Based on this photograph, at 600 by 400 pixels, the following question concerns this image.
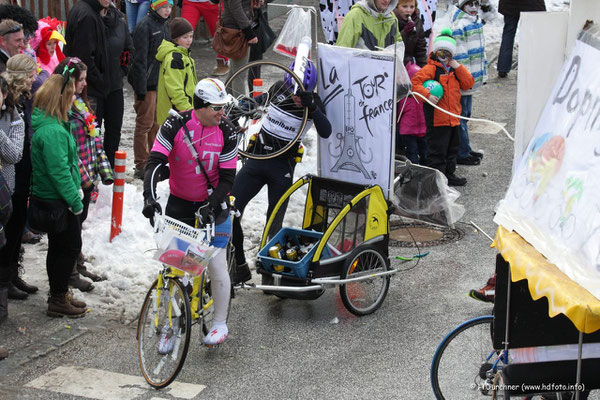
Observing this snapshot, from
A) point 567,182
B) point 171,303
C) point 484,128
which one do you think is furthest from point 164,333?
point 484,128

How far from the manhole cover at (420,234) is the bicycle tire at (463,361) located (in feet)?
10.1

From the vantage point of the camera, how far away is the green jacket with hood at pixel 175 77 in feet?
29.6

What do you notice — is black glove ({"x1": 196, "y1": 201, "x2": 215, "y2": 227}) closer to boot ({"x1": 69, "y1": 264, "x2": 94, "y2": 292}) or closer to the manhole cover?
boot ({"x1": 69, "y1": 264, "x2": 94, "y2": 292})

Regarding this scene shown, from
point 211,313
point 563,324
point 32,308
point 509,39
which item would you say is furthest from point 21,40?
point 509,39

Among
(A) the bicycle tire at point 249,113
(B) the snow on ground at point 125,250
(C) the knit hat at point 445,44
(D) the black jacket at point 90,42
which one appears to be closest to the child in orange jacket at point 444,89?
(C) the knit hat at point 445,44

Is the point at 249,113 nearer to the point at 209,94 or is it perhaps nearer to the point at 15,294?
the point at 209,94

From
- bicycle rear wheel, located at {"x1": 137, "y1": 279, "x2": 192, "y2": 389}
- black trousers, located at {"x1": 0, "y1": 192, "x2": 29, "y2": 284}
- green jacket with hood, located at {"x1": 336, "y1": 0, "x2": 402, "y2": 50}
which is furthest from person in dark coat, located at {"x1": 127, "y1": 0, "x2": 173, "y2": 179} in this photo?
bicycle rear wheel, located at {"x1": 137, "y1": 279, "x2": 192, "y2": 389}

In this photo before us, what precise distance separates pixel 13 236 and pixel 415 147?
4.91m

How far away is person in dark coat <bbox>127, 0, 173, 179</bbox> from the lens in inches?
369

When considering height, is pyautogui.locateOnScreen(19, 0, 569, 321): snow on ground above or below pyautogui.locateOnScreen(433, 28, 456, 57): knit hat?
below

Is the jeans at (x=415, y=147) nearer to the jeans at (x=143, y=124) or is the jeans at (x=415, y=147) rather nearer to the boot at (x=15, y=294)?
the jeans at (x=143, y=124)

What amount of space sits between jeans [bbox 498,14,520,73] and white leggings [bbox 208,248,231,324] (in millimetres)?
9535

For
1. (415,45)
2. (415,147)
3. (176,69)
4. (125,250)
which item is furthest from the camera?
(415,45)

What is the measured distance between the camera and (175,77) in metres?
9.03
